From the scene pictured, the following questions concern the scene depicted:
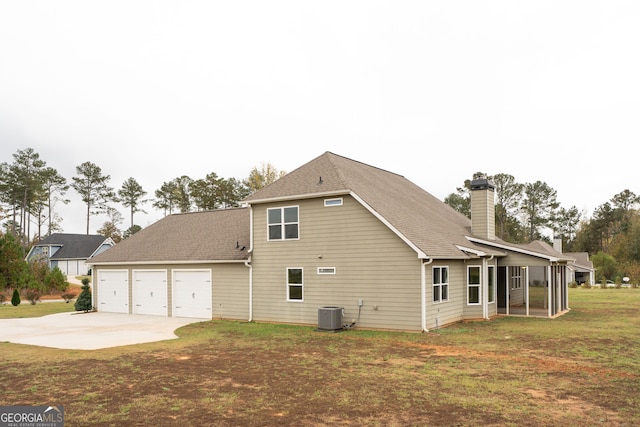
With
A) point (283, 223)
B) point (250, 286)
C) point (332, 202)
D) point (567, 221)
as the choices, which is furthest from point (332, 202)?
point (567, 221)

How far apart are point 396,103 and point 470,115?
467 centimetres

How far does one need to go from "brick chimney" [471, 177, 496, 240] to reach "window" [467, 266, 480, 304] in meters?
3.41

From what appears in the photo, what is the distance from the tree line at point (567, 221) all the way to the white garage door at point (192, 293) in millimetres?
50741

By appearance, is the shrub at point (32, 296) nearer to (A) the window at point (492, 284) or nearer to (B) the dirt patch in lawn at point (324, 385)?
(B) the dirt patch in lawn at point (324, 385)

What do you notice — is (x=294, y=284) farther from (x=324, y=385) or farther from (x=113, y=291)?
(x=113, y=291)

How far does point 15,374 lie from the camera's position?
10195 millimetres

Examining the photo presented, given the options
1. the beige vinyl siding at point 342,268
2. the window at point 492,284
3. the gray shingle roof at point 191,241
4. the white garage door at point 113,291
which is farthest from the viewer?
the white garage door at point 113,291

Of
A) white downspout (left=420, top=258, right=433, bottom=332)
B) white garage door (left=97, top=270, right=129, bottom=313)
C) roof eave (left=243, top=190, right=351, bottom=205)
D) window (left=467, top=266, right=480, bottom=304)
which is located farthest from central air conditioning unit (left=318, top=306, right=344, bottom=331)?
white garage door (left=97, top=270, right=129, bottom=313)

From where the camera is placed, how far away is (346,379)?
927 centimetres

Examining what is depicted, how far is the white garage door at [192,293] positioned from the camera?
2050cm

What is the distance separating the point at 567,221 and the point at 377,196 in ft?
246

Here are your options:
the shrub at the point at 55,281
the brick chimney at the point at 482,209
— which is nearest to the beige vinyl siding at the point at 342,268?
the brick chimney at the point at 482,209

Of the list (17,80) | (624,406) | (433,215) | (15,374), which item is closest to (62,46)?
(17,80)

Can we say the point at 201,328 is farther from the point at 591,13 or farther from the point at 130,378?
the point at 591,13
